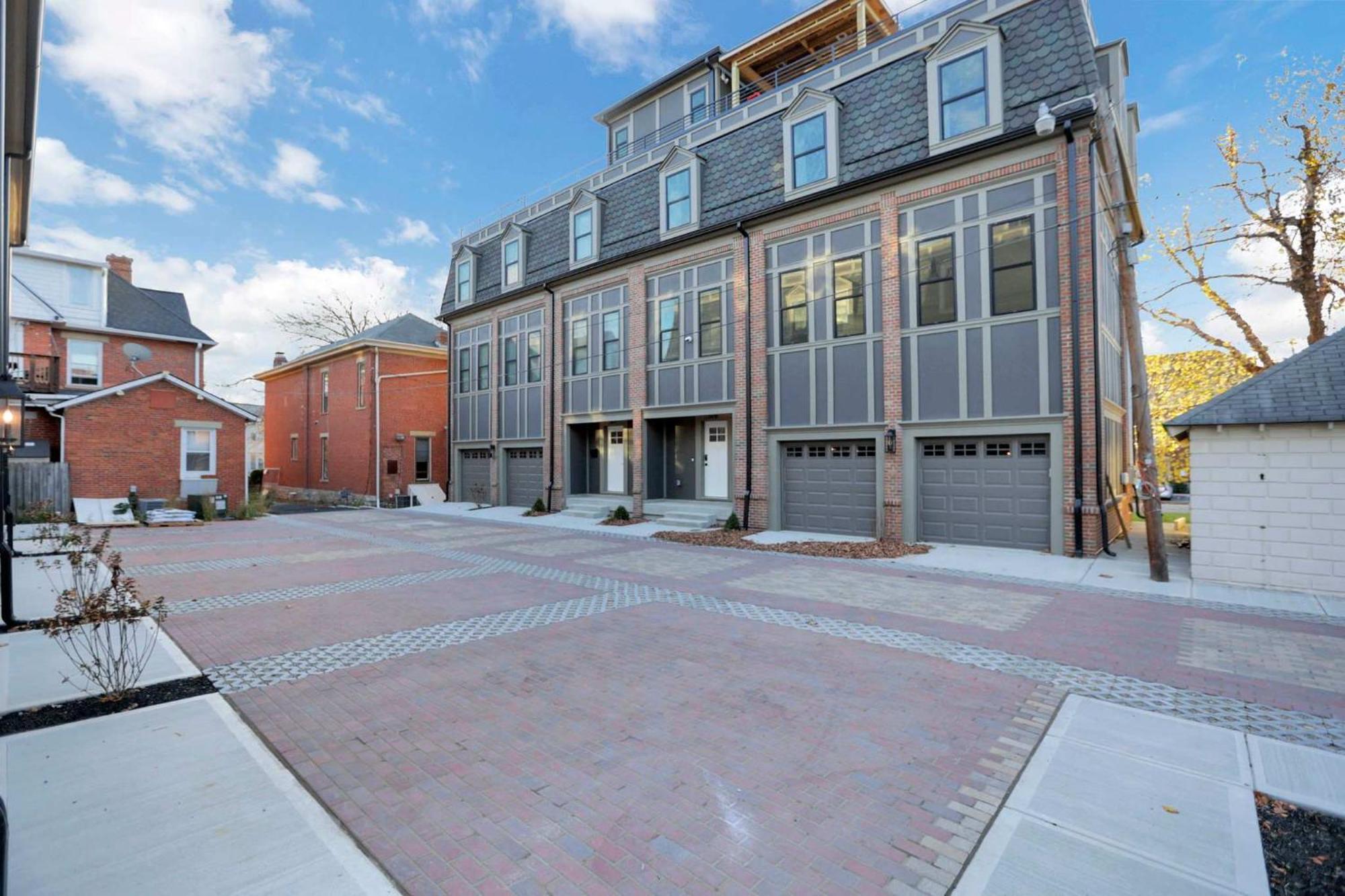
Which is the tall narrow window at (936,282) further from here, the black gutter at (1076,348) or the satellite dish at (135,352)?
the satellite dish at (135,352)

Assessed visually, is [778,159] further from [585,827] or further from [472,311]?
[585,827]

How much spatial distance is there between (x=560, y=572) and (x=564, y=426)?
1044 centimetres

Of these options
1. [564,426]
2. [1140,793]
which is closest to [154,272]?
[564,426]

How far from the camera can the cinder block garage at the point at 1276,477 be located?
807 centimetres

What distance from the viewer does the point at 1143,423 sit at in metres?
9.02

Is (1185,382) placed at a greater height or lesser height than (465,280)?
lesser

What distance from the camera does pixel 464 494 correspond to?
24.0m

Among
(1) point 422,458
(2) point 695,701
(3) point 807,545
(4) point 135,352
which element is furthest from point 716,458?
(4) point 135,352

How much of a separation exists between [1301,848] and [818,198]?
13.3m

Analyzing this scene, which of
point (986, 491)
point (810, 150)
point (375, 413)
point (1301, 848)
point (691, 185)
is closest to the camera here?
point (1301, 848)

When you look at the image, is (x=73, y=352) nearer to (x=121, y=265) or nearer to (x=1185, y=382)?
(x=121, y=265)

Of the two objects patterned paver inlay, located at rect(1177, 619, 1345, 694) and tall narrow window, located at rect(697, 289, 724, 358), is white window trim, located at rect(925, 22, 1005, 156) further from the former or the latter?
patterned paver inlay, located at rect(1177, 619, 1345, 694)

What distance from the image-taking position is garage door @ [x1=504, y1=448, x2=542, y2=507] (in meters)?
21.1

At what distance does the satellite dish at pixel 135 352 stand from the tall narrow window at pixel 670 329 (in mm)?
20391
